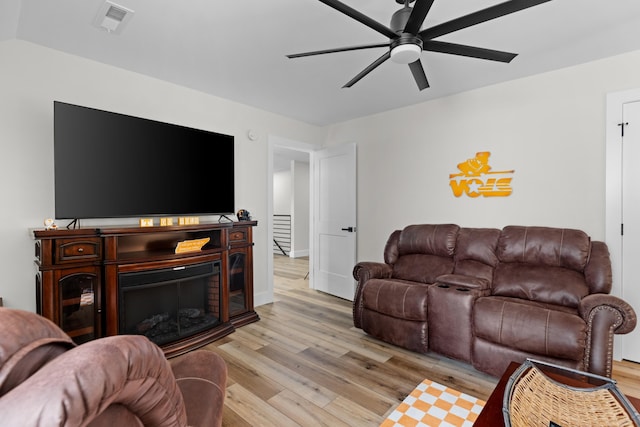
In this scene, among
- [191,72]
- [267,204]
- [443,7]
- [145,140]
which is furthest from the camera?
[267,204]

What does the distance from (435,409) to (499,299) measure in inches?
39.1

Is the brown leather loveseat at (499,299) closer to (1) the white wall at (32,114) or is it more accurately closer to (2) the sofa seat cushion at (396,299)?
(2) the sofa seat cushion at (396,299)

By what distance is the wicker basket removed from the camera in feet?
3.84

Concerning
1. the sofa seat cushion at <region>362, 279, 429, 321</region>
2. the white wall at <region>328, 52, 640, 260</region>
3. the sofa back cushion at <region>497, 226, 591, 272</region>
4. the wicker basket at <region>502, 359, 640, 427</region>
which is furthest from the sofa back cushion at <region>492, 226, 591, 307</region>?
the wicker basket at <region>502, 359, 640, 427</region>

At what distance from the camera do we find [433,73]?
2.95 m

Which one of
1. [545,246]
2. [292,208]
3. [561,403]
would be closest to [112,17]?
[561,403]

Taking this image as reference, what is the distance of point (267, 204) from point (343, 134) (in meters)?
1.58

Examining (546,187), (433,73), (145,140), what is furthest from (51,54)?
(546,187)

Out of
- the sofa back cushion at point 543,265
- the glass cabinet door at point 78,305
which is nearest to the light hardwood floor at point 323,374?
the sofa back cushion at point 543,265

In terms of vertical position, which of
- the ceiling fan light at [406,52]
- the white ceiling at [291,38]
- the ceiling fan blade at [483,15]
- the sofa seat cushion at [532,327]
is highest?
the white ceiling at [291,38]

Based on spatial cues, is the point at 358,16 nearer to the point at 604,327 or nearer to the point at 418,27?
the point at 418,27

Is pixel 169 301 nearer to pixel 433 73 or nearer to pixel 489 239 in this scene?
pixel 489 239

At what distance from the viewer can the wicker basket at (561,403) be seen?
3.84 ft

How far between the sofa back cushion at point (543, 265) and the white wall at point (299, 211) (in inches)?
212
